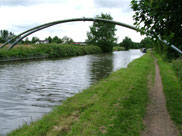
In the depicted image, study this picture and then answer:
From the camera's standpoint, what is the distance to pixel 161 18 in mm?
6312

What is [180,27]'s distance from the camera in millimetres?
6871

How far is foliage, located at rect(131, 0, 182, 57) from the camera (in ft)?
20.3

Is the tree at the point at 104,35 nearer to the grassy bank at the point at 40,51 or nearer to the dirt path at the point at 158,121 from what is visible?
the grassy bank at the point at 40,51

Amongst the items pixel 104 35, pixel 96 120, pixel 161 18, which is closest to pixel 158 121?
pixel 96 120

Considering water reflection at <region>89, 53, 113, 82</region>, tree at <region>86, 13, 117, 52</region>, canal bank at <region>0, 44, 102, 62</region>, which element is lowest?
water reflection at <region>89, 53, 113, 82</region>

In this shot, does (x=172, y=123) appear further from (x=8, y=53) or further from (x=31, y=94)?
(x=8, y=53)

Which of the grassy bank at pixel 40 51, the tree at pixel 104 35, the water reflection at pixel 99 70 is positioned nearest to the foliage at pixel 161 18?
the water reflection at pixel 99 70

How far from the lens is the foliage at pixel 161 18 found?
6.18m

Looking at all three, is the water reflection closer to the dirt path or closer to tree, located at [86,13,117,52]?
the dirt path

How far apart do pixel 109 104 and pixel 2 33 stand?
296 ft

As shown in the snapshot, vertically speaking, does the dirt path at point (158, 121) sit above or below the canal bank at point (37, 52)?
below

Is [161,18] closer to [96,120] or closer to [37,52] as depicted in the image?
[96,120]

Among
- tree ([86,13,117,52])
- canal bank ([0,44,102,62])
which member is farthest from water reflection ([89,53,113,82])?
tree ([86,13,117,52])

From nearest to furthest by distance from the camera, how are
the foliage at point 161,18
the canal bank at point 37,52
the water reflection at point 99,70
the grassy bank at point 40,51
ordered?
the foliage at point 161,18 → the water reflection at point 99,70 → the canal bank at point 37,52 → the grassy bank at point 40,51
